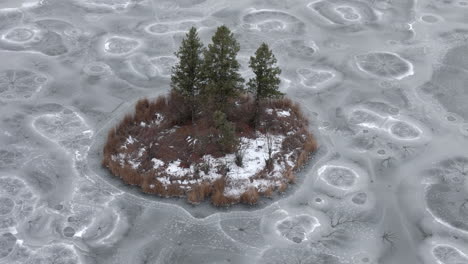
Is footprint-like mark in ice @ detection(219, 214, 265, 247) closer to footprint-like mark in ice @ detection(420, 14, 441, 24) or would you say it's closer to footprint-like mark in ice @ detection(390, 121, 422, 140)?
footprint-like mark in ice @ detection(390, 121, 422, 140)

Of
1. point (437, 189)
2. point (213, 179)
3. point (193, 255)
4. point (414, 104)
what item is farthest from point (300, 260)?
point (414, 104)

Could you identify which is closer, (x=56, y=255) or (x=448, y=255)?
(x=56, y=255)

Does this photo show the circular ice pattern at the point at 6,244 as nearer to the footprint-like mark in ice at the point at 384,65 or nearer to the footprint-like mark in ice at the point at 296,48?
the footprint-like mark in ice at the point at 296,48

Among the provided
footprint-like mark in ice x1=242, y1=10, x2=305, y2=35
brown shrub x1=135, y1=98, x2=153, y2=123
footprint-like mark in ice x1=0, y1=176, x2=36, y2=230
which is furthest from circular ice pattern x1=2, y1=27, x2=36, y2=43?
footprint-like mark in ice x1=242, y1=10, x2=305, y2=35

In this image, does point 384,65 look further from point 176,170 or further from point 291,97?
point 176,170

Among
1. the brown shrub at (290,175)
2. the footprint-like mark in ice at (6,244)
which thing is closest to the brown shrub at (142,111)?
the brown shrub at (290,175)

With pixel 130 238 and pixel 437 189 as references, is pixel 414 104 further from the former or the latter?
pixel 130 238

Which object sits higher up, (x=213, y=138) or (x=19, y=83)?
(x=19, y=83)

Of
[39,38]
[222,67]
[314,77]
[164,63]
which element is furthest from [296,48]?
[39,38]
